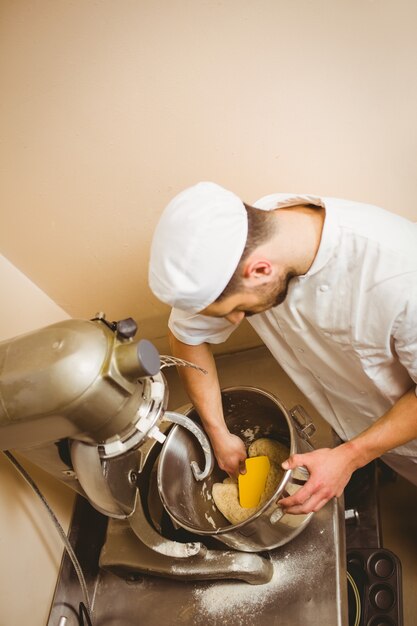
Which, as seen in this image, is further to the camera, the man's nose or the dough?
the dough

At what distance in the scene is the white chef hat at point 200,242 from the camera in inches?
31.8

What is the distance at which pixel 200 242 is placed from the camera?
2.65 feet

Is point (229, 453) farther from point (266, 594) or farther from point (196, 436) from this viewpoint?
point (266, 594)

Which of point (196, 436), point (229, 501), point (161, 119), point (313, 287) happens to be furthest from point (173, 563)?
point (161, 119)

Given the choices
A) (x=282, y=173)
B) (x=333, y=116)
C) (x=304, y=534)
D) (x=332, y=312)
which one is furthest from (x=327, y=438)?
(x=333, y=116)

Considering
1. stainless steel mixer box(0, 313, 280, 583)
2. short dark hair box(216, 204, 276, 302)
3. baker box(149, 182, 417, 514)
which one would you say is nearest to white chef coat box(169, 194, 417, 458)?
baker box(149, 182, 417, 514)

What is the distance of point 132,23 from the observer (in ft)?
3.18

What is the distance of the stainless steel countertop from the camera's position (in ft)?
3.26

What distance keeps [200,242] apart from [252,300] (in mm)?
165

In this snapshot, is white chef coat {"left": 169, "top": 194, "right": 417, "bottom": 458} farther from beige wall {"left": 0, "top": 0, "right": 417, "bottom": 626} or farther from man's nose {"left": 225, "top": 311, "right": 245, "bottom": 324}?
beige wall {"left": 0, "top": 0, "right": 417, "bottom": 626}

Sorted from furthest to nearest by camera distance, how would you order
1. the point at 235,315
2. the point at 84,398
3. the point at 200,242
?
the point at 235,315, the point at 200,242, the point at 84,398

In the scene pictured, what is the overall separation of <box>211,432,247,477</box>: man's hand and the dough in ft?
0.11

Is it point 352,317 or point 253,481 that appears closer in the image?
point 352,317

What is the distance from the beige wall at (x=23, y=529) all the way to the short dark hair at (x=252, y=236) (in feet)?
2.19
